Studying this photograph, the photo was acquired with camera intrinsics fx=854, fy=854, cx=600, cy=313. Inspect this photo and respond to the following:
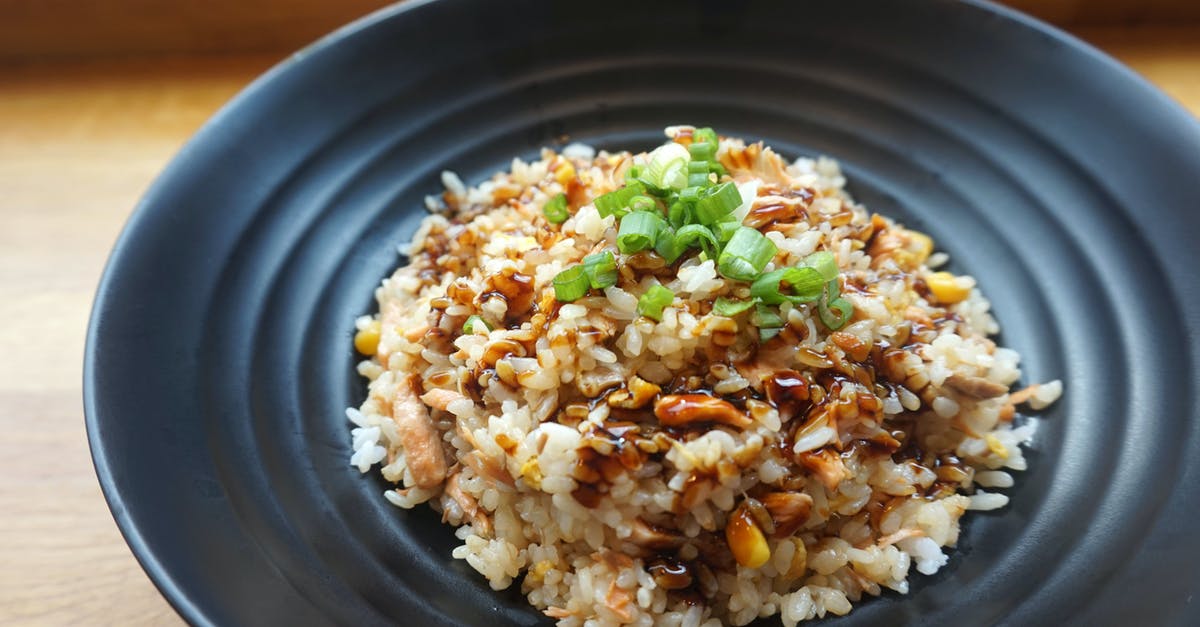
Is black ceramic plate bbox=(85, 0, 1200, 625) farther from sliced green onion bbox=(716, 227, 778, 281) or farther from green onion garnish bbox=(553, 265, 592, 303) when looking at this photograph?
sliced green onion bbox=(716, 227, 778, 281)

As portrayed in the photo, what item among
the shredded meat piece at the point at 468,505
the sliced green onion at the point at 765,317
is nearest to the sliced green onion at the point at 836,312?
the sliced green onion at the point at 765,317

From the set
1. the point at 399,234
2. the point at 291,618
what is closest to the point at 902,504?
the point at 291,618

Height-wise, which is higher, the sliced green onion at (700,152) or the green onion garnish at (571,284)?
the sliced green onion at (700,152)

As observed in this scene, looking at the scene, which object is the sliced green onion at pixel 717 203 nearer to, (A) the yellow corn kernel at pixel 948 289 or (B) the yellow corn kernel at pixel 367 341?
(A) the yellow corn kernel at pixel 948 289

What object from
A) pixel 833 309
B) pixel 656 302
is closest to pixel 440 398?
pixel 656 302

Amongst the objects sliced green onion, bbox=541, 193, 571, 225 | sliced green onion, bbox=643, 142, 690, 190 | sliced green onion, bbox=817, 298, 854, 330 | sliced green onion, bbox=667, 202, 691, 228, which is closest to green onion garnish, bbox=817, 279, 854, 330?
sliced green onion, bbox=817, 298, 854, 330

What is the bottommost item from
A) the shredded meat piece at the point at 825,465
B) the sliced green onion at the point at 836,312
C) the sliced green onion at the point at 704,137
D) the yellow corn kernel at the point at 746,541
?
the yellow corn kernel at the point at 746,541

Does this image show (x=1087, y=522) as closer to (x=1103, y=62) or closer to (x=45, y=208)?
(x=1103, y=62)
